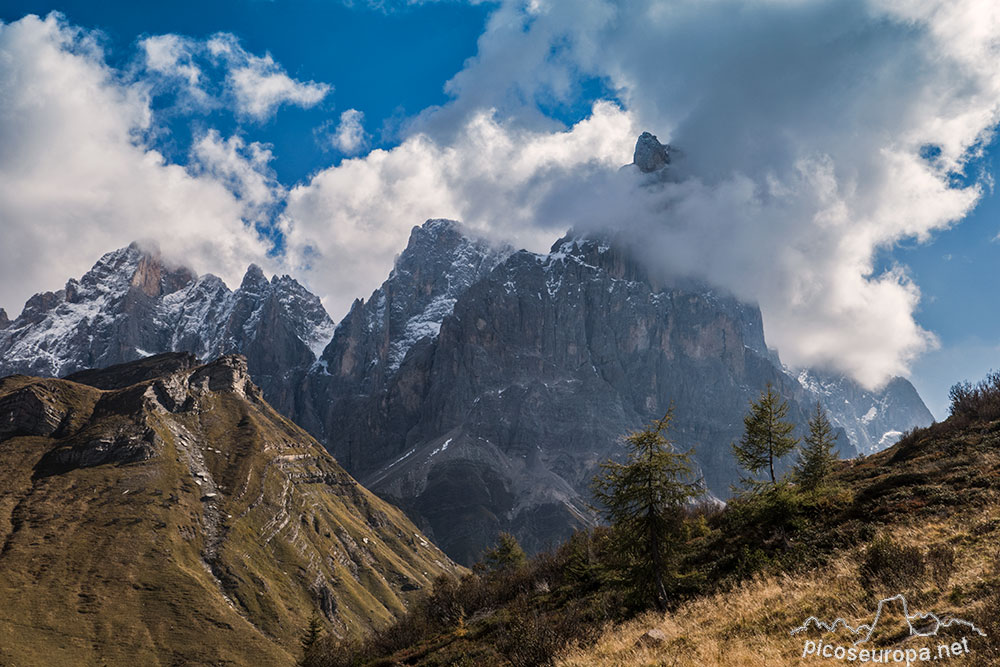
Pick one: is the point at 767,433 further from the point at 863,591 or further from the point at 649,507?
the point at 863,591

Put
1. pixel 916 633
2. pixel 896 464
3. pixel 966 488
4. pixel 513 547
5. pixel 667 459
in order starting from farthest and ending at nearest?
pixel 513 547 → pixel 896 464 → pixel 667 459 → pixel 966 488 → pixel 916 633

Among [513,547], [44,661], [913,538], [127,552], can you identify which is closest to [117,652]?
[44,661]

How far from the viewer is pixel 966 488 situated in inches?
1141

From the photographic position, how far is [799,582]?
21766mm

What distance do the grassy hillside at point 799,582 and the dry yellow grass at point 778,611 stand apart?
0.21 feet

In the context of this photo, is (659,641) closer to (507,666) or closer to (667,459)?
(507,666)

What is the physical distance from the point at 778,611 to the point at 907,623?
4.03m

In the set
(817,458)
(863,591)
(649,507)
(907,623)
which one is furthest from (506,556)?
(907,623)

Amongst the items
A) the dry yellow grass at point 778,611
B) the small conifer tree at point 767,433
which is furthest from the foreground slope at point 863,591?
the small conifer tree at point 767,433

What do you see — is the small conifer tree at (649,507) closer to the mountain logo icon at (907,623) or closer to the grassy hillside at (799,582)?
the grassy hillside at (799,582)

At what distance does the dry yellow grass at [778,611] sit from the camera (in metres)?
16.5

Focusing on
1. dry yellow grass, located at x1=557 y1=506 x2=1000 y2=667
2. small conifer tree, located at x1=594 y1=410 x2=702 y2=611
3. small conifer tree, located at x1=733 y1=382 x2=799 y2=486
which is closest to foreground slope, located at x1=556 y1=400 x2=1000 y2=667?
dry yellow grass, located at x1=557 y1=506 x2=1000 y2=667

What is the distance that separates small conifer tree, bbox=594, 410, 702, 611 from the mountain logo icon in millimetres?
14471

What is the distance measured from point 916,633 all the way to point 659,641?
733cm
